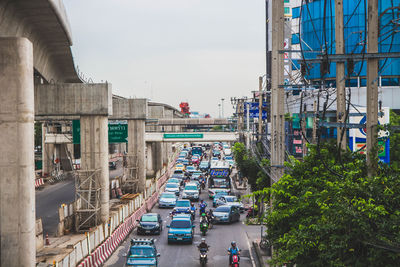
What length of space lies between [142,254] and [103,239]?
10.4ft

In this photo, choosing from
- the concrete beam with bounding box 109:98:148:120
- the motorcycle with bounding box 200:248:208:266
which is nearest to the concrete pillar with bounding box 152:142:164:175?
the concrete beam with bounding box 109:98:148:120

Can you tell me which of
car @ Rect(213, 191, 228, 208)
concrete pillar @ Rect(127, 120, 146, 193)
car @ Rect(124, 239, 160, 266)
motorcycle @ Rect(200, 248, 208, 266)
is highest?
concrete pillar @ Rect(127, 120, 146, 193)

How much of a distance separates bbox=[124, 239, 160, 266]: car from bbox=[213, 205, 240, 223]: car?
11665mm

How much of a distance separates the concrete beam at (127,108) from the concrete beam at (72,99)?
14.7 m

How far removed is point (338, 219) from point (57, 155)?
62733mm

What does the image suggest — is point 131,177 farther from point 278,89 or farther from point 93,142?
point 278,89

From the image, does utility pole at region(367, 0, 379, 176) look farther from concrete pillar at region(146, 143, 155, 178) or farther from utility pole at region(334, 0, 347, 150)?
concrete pillar at region(146, 143, 155, 178)

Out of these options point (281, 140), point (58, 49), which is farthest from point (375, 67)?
point (58, 49)

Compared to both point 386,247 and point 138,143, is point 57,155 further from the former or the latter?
point 386,247

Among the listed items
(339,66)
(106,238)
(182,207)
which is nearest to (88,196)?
(182,207)

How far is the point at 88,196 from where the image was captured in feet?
91.1

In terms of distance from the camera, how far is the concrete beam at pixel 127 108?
42.5 meters

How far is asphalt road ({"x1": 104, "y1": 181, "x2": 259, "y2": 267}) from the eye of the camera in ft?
66.3

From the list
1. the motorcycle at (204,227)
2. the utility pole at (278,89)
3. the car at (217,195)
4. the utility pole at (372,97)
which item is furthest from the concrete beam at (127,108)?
the utility pole at (372,97)
